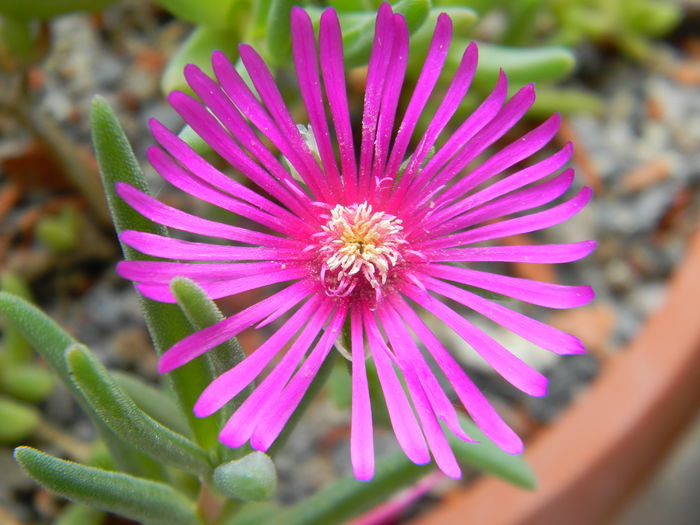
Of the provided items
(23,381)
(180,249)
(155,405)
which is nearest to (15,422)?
(23,381)

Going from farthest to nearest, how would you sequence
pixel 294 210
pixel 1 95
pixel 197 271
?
pixel 1 95
pixel 294 210
pixel 197 271

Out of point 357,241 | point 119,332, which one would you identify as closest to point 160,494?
point 357,241

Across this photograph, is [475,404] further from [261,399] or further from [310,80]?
[310,80]

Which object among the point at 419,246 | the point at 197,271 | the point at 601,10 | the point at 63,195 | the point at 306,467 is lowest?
the point at 306,467

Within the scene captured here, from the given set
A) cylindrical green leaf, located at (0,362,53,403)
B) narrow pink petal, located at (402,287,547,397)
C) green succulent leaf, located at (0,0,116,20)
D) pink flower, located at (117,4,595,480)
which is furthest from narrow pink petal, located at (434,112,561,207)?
cylindrical green leaf, located at (0,362,53,403)

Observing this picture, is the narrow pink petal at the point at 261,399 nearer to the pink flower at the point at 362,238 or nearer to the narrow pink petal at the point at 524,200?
the pink flower at the point at 362,238

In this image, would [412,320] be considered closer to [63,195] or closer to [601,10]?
[63,195]
